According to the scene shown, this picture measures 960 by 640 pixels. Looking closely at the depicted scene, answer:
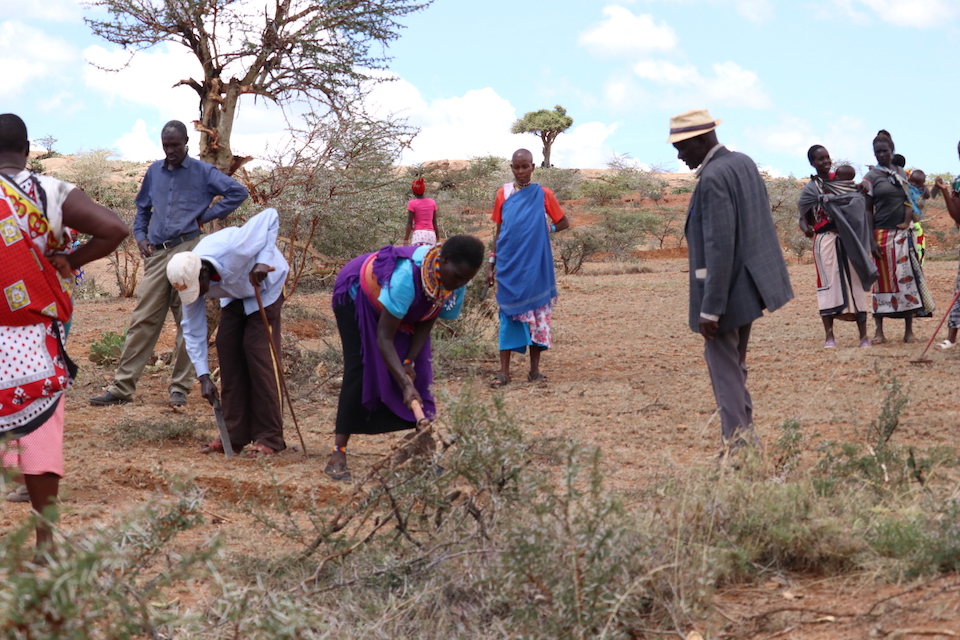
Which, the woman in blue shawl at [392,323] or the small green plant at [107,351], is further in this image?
the small green plant at [107,351]

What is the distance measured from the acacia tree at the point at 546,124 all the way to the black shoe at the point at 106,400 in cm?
4453

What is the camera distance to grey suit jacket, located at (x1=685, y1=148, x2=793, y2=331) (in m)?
4.26

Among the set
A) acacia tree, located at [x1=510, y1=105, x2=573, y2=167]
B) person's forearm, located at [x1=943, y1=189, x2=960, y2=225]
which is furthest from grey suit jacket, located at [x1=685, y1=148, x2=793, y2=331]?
acacia tree, located at [x1=510, y1=105, x2=573, y2=167]

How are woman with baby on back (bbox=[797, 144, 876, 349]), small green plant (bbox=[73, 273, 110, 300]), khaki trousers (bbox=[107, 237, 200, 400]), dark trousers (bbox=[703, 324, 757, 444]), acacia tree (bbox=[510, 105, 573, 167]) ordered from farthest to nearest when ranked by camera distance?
acacia tree (bbox=[510, 105, 573, 167]), small green plant (bbox=[73, 273, 110, 300]), woman with baby on back (bbox=[797, 144, 876, 349]), khaki trousers (bbox=[107, 237, 200, 400]), dark trousers (bbox=[703, 324, 757, 444])

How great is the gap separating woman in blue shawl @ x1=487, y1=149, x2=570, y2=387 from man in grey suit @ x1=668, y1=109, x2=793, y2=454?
303 cm

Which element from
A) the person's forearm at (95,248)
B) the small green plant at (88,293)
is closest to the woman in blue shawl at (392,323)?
the person's forearm at (95,248)

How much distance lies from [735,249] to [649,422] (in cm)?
187

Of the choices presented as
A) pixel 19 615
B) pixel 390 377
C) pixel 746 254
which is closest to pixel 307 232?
pixel 390 377

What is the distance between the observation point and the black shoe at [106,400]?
6.85m

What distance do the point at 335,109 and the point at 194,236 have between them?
253 cm

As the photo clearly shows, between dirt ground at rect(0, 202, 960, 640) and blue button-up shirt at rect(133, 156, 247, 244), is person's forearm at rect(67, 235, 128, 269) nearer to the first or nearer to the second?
dirt ground at rect(0, 202, 960, 640)

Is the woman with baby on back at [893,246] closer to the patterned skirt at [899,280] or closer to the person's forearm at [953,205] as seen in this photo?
the patterned skirt at [899,280]

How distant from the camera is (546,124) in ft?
164

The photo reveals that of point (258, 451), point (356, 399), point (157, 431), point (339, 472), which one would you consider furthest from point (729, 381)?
point (157, 431)
